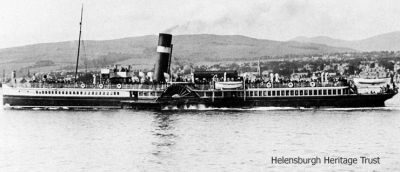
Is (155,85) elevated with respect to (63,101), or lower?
elevated

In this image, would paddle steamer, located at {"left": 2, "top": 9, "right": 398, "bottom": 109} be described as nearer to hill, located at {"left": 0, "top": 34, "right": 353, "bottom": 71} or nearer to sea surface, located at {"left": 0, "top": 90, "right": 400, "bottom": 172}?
sea surface, located at {"left": 0, "top": 90, "right": 400, "bottom": 172}

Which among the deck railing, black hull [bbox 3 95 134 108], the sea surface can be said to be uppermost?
the deck railing

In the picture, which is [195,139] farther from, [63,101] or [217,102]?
[63,101]

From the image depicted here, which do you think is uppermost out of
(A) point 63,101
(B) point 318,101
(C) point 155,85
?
(C) point 155,85

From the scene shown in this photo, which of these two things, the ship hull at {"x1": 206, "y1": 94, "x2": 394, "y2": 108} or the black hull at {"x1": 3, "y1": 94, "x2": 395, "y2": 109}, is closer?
the ship hull at {"x1": 206, "y1": 94, "x2": 394, "y2": 108}

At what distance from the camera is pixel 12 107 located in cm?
5228

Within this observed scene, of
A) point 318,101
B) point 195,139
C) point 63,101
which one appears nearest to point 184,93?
point 63,101

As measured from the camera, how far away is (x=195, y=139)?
29312 millimetres

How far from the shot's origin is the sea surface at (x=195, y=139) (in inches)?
885

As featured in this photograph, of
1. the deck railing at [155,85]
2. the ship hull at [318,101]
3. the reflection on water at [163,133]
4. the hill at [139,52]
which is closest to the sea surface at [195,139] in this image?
the reflection on water at [163,133]

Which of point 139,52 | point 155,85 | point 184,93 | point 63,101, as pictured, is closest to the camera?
point 184,93

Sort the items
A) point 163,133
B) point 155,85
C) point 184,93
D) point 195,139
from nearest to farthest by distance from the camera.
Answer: point 195,139 < point 163,133 < point 184,93 < point 155,85

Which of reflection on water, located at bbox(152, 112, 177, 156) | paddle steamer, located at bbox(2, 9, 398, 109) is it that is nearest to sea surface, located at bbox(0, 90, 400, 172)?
reflection on water, located at bbox(152, 112, 177, 156)

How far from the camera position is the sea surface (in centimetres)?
2247
